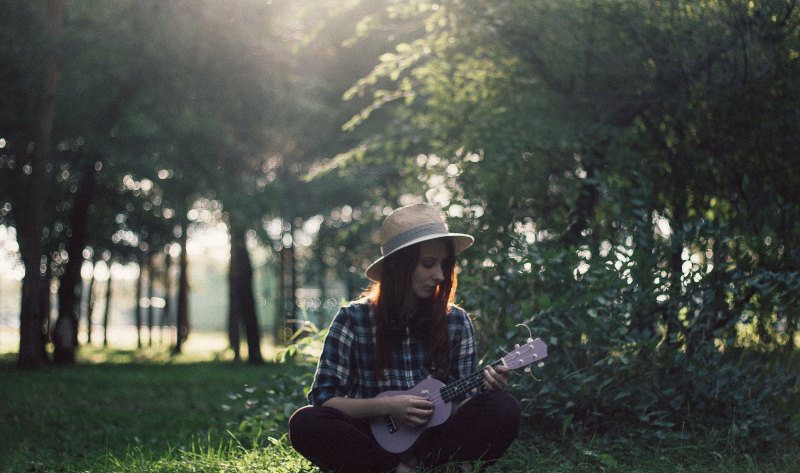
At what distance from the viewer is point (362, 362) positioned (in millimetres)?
5031

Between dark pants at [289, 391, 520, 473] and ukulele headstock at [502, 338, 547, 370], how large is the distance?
0.28 m

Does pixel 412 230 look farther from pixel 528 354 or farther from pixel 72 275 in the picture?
pixel 72 275

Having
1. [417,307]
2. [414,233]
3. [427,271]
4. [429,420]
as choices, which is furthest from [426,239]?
[429,420]

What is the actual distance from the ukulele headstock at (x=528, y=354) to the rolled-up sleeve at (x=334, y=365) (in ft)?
2.80

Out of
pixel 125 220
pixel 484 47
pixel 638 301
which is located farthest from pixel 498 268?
pixel 125 220

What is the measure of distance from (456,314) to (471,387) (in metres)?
0.53

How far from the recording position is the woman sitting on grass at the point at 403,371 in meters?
4.79

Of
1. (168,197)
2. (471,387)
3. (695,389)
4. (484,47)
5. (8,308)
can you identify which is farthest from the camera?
(8,308)

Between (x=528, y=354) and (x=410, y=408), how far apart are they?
0.63 meters

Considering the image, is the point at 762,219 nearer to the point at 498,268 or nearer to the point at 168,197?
the point at 498,268

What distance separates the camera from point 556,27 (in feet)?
28.8

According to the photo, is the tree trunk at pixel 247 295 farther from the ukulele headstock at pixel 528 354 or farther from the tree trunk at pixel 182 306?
the ukulele headstock at pixel 528 354

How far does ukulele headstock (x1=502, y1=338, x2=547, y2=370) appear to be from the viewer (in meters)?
4.61

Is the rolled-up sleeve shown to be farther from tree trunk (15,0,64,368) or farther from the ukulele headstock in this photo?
tree trunk (15,0,64,368)
